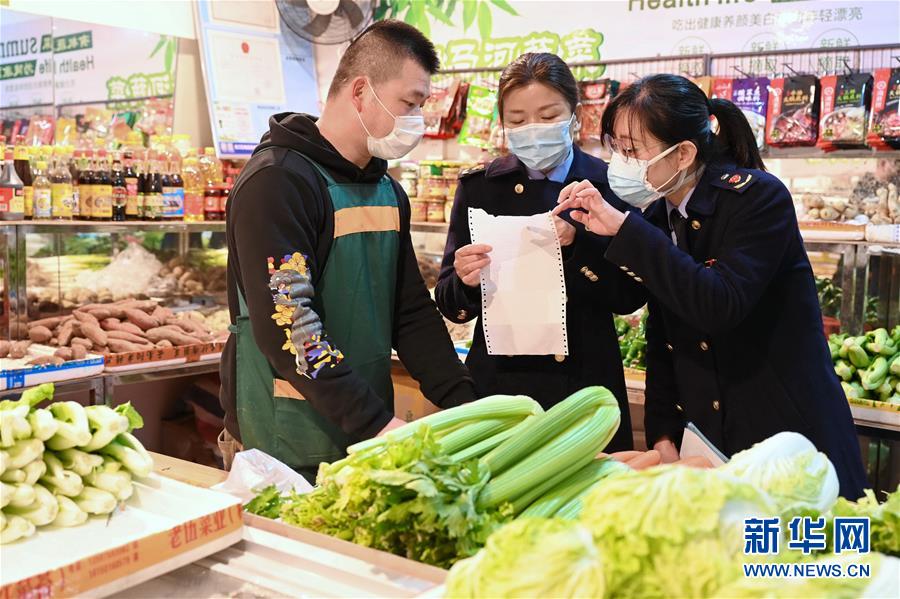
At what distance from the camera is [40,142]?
5.41 m

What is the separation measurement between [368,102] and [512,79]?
521 mm

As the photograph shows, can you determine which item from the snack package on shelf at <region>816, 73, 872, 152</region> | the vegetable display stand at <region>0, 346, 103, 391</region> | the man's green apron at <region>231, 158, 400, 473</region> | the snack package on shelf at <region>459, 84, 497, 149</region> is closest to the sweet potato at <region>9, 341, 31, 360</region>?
the vegetable display stand at <region>0, 346, 103, 391</region>

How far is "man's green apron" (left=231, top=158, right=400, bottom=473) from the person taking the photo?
2447 mm

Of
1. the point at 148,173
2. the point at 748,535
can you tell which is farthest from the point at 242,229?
the point at 148,173

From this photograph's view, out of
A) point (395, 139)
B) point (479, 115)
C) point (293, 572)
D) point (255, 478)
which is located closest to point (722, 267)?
point (395, 139)

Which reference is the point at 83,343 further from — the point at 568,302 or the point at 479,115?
the point at 479,115

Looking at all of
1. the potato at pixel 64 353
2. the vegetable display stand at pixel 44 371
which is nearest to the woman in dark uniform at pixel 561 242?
the vegetable display stand at pixel 44 371

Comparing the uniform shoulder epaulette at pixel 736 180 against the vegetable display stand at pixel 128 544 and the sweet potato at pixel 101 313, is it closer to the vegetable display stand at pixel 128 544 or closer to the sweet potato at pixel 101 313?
the vegetable display stand at pixel 128 544

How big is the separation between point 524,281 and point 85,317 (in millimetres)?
2572

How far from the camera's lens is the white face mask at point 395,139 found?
2.56 m

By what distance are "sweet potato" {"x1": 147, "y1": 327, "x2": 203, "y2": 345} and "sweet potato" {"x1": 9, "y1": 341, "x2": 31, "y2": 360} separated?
0.61 metres

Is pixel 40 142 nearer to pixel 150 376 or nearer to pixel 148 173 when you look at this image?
pixel 148 173

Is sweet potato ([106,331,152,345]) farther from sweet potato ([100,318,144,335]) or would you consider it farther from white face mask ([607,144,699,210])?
white face mask ([607,144,699,210])

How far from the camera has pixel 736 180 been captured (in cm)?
240
